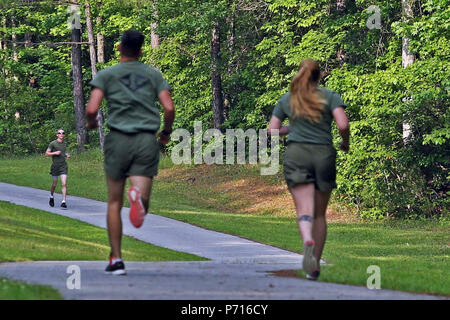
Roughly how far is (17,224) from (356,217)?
12521mm

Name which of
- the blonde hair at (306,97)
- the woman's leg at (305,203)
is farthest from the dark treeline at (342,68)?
the woman's leg at (305,203)

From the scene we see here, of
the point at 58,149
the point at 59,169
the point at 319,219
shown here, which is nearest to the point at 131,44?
the point at 319,219

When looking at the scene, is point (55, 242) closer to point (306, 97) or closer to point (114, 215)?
point (114, 215)

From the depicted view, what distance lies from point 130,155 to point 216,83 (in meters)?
31.2

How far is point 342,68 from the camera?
2930cm

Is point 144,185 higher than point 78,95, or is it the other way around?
point 144,185

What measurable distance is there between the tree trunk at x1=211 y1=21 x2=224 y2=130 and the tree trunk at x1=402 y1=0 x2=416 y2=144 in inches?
494

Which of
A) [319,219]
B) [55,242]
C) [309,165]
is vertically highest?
[309,165]

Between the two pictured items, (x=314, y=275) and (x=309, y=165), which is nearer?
(x=314, y=275)

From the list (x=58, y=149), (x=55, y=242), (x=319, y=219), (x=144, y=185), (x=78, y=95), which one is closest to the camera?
(x=144, y=185)

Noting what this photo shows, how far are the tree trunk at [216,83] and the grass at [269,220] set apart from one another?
86.4 inches

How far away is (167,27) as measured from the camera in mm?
33875

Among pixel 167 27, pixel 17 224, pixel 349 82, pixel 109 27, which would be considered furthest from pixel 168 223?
pixel 109 27

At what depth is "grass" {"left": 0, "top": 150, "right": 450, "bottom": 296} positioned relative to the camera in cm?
1264
